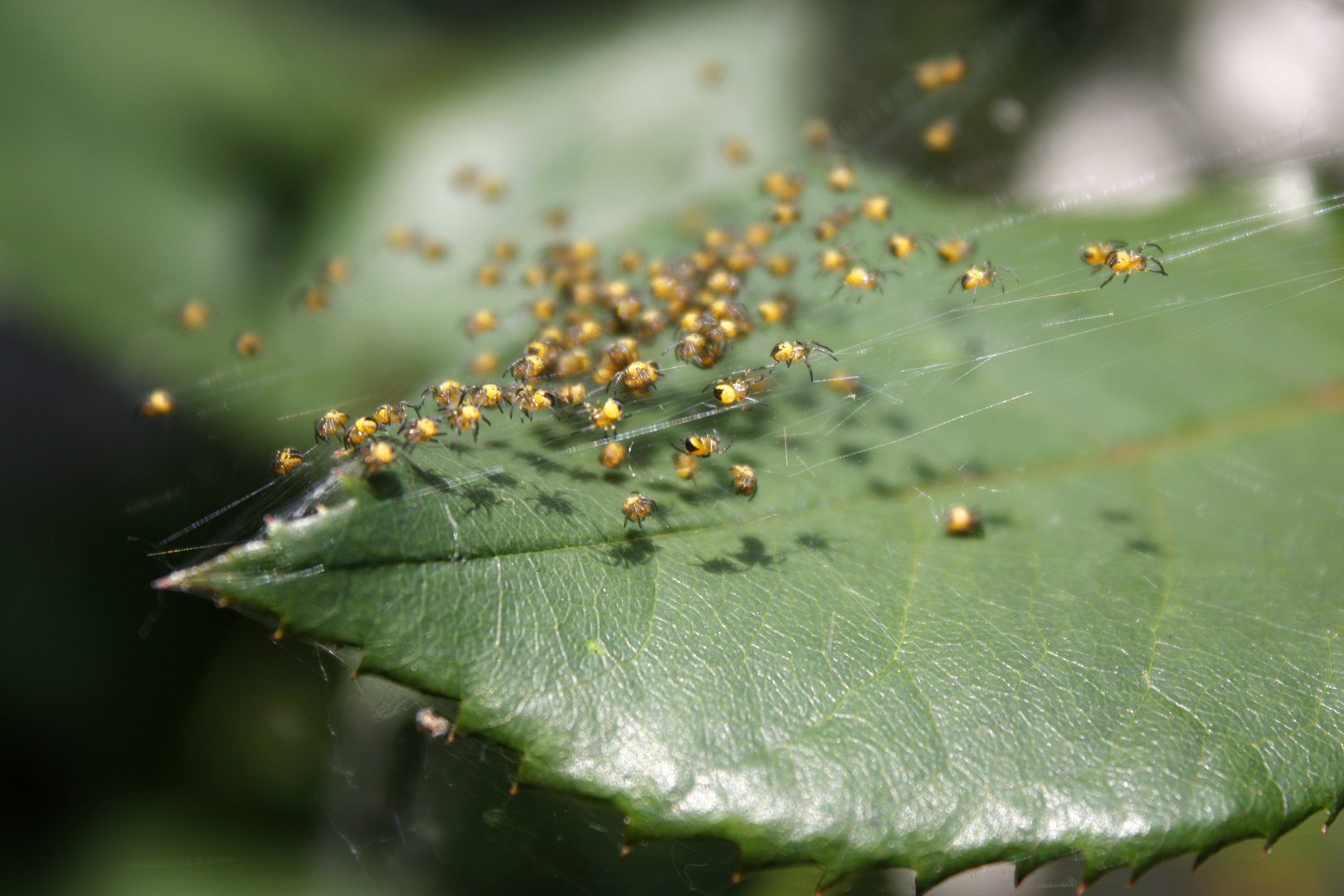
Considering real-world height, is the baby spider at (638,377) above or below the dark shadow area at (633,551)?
above

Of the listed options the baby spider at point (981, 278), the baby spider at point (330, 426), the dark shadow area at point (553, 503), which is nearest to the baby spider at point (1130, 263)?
the baby spider at point (981, 278)

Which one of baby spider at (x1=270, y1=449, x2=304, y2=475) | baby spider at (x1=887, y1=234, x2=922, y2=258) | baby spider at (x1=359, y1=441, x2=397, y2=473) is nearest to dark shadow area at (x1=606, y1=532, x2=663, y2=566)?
baby spider at (x1=359, y1=441, x2=397, y2=473)

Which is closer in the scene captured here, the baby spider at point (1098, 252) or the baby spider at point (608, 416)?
the baby spider at point (608, 416)

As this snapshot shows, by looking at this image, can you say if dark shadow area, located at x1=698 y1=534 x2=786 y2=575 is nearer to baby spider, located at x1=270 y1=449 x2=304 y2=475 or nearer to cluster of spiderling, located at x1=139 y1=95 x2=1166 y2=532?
cluster of spiderling, located at x1=139 y1=95 x2=1166 y2=532

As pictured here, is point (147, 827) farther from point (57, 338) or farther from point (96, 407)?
point (57, 338)

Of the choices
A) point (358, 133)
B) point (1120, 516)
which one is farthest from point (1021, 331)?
point (358, 133)

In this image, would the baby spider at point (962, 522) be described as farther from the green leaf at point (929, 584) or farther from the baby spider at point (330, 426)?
the baby spider at point (330, 426)
